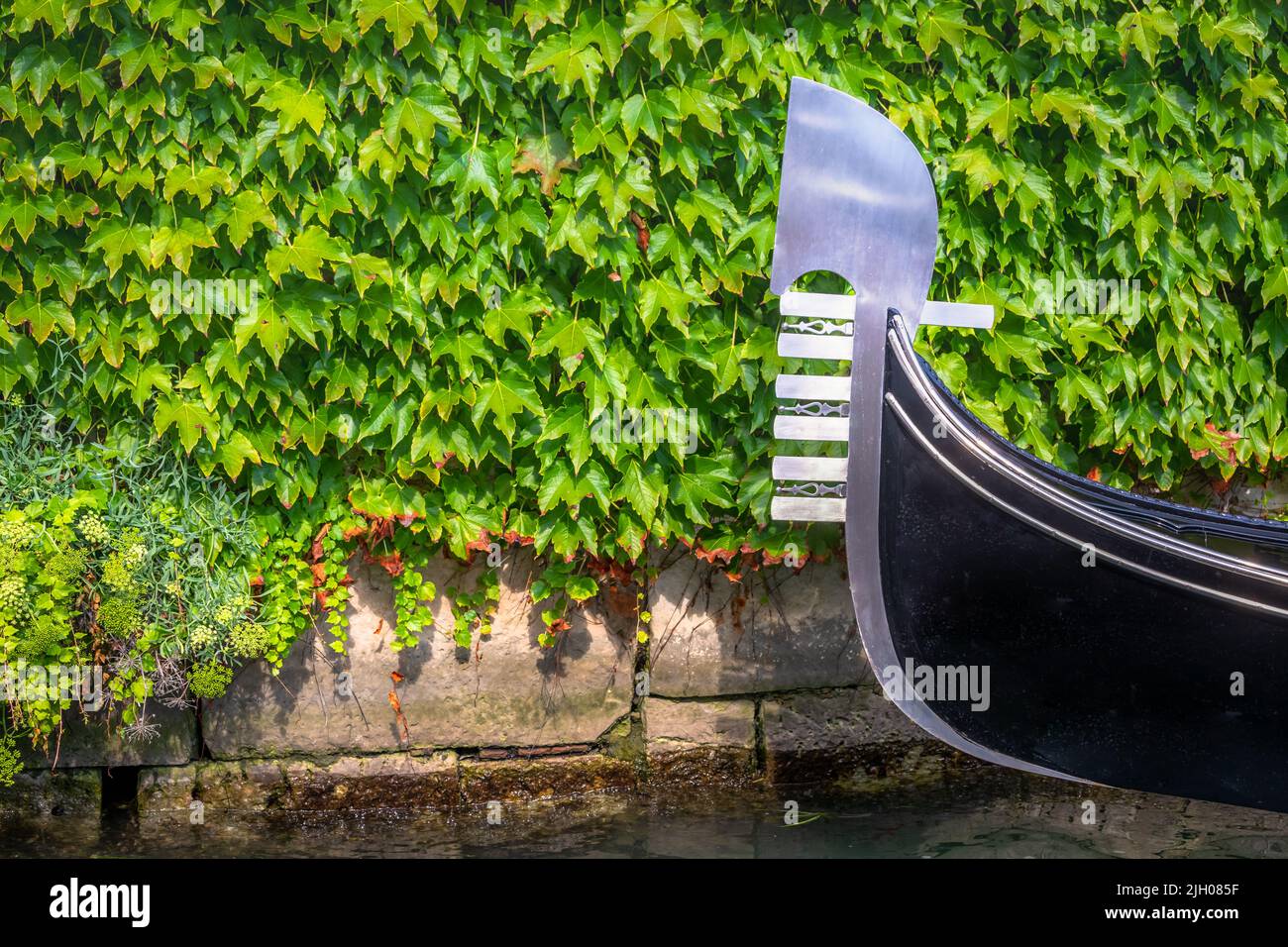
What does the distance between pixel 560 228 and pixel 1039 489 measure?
173 cm

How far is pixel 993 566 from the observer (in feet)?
10.7

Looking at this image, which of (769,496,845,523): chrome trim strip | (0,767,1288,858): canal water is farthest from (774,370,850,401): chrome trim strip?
(0,767,1288,858): canal water

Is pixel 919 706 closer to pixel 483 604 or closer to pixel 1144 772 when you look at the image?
pixel 1144 772

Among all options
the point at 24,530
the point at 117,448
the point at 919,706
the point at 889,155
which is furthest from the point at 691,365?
the point at 24,530

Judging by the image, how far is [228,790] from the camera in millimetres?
4301

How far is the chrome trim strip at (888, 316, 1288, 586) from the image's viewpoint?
310 centimetres

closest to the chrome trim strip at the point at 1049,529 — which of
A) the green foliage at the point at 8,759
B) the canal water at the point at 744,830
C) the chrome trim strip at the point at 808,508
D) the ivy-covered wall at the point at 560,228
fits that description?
the chrome trim strip at the point at 808,508

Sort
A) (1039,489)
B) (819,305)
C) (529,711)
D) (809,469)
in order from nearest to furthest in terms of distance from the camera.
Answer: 1. (1039,489)
2. (819,305)
3. (809,469)
4. (529,711)

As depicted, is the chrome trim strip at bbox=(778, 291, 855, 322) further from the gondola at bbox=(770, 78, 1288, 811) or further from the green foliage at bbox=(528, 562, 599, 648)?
the green foliage at bbox=(528, 562, 599, 648)

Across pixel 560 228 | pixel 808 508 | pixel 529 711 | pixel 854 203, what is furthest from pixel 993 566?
pixel 529 711

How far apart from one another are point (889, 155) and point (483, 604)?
2114mm

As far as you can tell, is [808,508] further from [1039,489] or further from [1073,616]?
[1073,616]

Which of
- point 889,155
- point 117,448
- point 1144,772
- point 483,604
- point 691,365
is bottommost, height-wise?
point 1144,772

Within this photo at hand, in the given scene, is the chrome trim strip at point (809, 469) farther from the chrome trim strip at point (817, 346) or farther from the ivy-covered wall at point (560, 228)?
the ivy-covered wall at point (560, 228)
